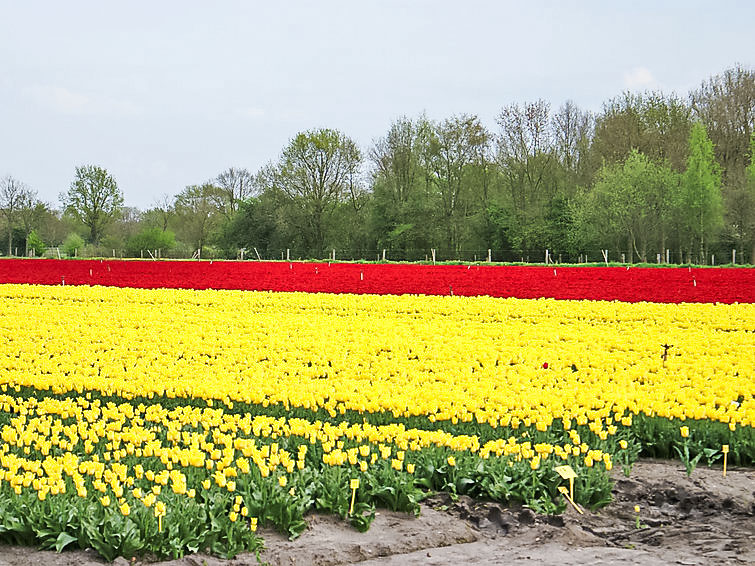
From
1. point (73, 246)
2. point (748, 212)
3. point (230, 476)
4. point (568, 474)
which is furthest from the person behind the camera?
point (73, 246)

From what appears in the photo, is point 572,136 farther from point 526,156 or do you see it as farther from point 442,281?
point 442,281

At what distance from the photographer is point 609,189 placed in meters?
44.6

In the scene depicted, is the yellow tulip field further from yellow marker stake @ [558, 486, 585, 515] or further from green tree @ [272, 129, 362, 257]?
green tree @ [272, 129, 362, 257]

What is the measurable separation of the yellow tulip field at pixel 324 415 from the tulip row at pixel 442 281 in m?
3.50

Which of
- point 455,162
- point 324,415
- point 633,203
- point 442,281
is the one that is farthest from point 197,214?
point 324,415

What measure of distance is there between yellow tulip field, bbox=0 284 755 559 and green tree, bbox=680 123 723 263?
31324 mm

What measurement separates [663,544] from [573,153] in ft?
172

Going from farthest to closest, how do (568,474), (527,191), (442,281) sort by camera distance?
(527,191) < (442,281) < (568,474)

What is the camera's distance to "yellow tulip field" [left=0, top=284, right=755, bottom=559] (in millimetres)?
4707

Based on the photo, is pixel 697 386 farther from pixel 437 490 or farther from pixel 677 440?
pixel 437 490

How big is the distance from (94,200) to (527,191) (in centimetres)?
3732

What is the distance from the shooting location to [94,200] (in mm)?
66500

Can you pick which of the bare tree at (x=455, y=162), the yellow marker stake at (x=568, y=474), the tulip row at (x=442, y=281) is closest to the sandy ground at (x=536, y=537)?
the yellow marker stake at (x=568, y=474)

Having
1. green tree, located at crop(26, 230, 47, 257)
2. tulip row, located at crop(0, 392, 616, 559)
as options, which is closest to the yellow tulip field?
tulip row, located at crop(0, 392, 616, 559)
